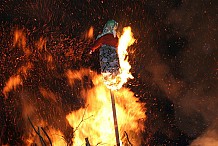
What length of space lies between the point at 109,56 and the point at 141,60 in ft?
24.3

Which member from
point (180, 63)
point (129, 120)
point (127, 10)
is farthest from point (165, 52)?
point (129, 120)

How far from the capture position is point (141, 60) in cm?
1401

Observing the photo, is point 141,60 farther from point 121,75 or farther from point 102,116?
point 121,75

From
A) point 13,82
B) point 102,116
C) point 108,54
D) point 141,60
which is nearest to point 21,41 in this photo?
point 13,82

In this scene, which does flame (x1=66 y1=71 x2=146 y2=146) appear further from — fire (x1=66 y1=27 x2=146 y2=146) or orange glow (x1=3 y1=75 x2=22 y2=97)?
orange glow (x1=3 y1=75 x2=22 y2=97)

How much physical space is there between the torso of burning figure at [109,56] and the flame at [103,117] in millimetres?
5505

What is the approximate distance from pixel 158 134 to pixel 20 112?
657cm

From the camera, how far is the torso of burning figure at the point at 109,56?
6.73 meters

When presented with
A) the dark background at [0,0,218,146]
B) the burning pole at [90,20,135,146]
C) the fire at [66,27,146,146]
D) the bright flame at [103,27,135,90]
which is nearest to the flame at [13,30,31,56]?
the dark background at [0,0,218,146]

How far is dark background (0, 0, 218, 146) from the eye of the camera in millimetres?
13055

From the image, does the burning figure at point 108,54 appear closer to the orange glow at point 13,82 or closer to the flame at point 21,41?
the flame at point 21,41

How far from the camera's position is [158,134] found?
14.4 metres

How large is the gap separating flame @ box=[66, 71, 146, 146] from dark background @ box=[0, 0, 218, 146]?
16.3 inches

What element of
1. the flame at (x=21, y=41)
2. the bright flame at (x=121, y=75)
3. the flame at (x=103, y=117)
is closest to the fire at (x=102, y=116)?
the flame at (x=103, y=117)
